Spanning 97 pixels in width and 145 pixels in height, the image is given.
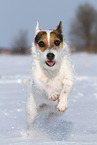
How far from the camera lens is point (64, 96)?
4395 mm

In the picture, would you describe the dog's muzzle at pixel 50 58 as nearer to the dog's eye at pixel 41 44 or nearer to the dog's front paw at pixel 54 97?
the dog's eye at pixel 41 44

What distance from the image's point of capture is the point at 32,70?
4891 mm

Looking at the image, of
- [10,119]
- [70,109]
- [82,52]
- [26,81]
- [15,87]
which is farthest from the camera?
[82,52]

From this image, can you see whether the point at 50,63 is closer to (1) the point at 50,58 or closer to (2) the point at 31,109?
(1) the point at 50,58

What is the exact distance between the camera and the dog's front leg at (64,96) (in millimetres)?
4203

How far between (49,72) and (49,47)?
531 millimetres

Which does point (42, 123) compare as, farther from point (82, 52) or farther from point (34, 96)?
point (82, 52)

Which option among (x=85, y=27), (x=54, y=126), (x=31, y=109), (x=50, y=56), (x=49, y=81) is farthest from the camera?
(x=85, y=27)

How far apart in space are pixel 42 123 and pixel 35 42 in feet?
5.34

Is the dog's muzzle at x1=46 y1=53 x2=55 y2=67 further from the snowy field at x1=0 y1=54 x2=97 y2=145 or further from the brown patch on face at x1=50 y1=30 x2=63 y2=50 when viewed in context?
the snowy field at x1=0 y1=54 x2=97 y2=145

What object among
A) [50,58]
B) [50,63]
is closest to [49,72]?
[50,63]

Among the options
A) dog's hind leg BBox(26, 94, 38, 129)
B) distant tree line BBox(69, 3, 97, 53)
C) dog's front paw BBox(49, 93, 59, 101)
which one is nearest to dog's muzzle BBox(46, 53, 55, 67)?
dog's front paw BBox(49, 93, 59, 101)

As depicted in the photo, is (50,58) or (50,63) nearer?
(50,58)

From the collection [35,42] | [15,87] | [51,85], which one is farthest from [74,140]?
[15,87]
